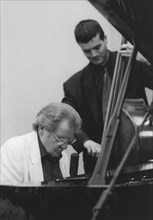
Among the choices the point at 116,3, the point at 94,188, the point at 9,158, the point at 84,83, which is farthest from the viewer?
the point at 84,83

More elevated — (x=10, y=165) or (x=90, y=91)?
(x=90, y=91)

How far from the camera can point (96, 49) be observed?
3.56 m

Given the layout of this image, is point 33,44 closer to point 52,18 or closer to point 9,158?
point 52,18

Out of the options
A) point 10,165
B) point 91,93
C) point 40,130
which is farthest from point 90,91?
point 10,165

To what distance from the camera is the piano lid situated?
2436 mm

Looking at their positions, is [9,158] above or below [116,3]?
below

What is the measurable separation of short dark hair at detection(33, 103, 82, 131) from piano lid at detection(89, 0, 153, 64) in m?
0.65

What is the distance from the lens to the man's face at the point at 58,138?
3100 millimetres

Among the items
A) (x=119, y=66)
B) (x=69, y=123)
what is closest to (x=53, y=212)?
(x=119, y=66)

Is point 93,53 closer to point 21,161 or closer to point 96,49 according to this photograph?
point 96,49

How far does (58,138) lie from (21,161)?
0.22 meters

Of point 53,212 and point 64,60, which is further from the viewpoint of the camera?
point 64,60

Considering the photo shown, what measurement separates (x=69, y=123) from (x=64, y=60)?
175 cm

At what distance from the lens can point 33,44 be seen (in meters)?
4.73
